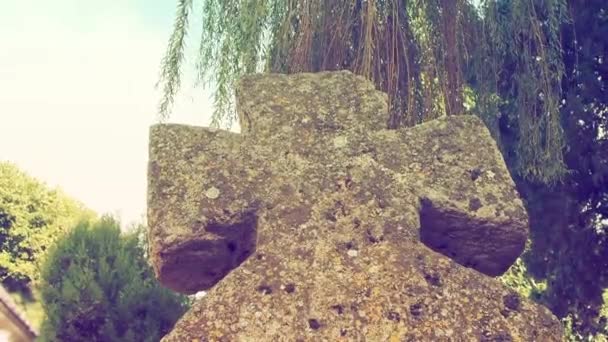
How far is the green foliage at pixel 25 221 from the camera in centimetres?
1220

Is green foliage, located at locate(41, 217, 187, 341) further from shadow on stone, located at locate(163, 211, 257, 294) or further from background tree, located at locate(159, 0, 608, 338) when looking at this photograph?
shadow on stone, located at locate(163, 211, 257, 294)

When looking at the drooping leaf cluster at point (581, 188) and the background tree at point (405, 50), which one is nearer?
the background tree at point (405, 50)

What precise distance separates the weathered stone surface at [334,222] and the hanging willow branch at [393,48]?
1100 mm

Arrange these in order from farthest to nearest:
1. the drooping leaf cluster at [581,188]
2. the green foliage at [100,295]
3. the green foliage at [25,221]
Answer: the green foliage at [25,221] < the drooping leaf cluster at [581,188] < the green foliage at [100,295]

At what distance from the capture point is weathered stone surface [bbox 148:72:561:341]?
2.09 m

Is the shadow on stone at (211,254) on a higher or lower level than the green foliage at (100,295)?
higher

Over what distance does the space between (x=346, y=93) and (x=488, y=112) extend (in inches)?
108

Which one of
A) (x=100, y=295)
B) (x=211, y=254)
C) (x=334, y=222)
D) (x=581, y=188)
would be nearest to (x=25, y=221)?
(x=100, y=295)

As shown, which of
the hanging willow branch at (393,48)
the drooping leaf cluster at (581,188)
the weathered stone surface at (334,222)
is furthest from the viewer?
the drooping leaf cluster at (581,188)

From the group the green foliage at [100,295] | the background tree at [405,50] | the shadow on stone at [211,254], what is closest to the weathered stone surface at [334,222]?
the shadow on stone at [211,254]

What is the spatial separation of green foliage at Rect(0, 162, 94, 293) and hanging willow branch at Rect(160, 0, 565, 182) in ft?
26.9

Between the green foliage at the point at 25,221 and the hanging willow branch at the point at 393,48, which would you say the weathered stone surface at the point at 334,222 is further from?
the green foliage at the point at 25,221

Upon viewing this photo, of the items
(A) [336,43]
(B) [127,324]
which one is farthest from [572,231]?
(A) [336,43]

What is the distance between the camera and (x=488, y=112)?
17.3 ft
